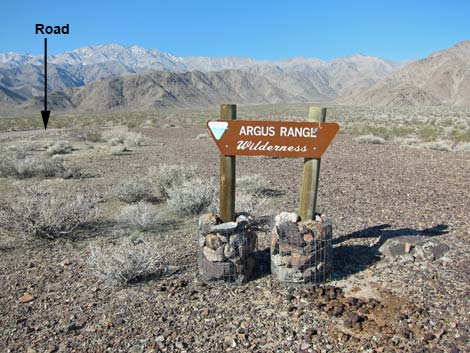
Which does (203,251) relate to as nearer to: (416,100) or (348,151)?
(348,151)

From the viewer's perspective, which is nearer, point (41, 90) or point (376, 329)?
point (376, 329)

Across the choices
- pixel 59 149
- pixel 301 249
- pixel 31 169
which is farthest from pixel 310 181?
pixel 59 149

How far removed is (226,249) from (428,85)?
124062mm

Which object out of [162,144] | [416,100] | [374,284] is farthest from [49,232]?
[416,100]

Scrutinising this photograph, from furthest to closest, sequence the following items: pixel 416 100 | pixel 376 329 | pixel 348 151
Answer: pixel 416 100 → pixel 348 151 → pixel 376 329

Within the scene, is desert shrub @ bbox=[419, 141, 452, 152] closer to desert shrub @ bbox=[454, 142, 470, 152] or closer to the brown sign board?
desert shrub @ bbox=[454, 142, 470, 152]

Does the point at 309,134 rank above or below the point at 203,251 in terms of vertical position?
above

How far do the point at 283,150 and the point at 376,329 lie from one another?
2.20 m

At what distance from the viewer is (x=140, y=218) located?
294 inches

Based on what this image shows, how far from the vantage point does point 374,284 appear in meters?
5.36

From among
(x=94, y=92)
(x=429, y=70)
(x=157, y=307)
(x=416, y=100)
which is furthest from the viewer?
(x=94, y=92)

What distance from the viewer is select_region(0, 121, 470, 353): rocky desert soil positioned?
4.30 m

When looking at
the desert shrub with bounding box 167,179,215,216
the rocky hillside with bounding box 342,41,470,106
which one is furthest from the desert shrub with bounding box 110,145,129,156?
the rocky hillside with bounding box 342,41,470,106

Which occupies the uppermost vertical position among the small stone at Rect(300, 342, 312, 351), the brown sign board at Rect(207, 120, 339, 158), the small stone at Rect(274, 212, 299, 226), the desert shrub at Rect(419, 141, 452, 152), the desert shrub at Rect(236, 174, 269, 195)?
the brown sign board at Rect(207, 120, 339, 158)
